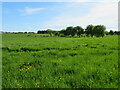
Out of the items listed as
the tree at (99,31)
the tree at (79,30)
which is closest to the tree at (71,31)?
the tree at (79,30)

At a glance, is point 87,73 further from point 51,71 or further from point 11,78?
point 11,78

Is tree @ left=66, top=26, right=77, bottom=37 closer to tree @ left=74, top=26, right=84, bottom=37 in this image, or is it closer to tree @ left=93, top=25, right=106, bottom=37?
tree @ left=74, top=26, right=84, bottom=37

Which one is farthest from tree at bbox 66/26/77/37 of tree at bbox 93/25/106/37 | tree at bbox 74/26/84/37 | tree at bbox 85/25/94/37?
tree at bbox 93/25/106/37

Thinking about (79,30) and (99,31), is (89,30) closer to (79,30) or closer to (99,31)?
(99,31)

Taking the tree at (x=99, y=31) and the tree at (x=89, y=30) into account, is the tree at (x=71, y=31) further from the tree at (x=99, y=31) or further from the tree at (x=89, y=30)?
the tree at (x=99, y=31)

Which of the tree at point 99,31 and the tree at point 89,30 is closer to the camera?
the tree at point 99,31

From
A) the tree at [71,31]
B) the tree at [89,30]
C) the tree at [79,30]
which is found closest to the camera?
the tree at [89,30]

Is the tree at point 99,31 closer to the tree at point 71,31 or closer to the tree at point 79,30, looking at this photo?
the tree at point 79,30

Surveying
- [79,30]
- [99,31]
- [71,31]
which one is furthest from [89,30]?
[71,31]

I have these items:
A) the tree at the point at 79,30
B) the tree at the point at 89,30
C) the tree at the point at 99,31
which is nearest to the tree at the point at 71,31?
the tree at the point at 79,30

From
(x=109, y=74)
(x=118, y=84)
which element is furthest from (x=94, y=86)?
(x=109, y=74)

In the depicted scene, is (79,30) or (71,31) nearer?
(79,30)

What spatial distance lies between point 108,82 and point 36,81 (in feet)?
9.86

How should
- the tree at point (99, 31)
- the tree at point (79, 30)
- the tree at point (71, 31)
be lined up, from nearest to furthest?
the tree at point (99, 31) < the tree at point (79, 30) < the tree at point (71, 31)
